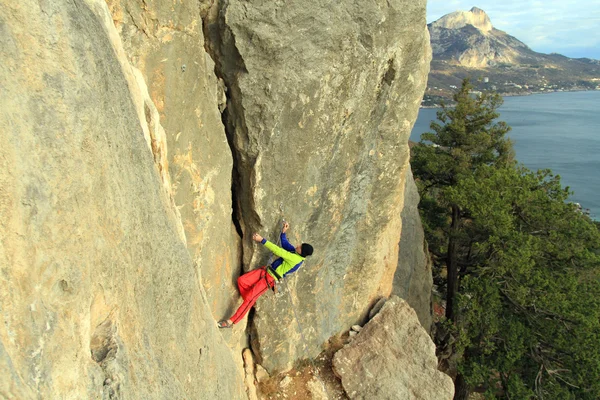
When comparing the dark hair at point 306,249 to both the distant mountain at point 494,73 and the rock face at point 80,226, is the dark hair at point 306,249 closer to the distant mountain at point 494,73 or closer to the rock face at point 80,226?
the rock face at point 80,226

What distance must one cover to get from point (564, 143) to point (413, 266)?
5192 cm

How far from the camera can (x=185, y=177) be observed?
6.36m

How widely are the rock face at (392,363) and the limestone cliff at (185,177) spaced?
26.3 inches

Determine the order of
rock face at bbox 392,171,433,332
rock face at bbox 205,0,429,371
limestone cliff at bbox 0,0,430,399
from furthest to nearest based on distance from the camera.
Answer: rock face at bbox 392,171,433,332, rock face at bbox 205,0,429,371, limestone cliff at bbox 0,0,430,399

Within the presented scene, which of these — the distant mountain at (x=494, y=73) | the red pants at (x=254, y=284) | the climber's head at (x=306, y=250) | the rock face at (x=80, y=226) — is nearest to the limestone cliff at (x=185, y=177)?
the rock face at (x=80, y=226)

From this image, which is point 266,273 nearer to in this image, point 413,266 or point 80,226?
point 80,226

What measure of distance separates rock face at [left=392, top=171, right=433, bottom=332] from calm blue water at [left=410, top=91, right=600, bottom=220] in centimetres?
2026

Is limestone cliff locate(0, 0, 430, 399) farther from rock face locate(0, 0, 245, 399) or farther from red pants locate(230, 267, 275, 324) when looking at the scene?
red pants locate(230, 267, 275, 324)

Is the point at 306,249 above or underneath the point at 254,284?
above

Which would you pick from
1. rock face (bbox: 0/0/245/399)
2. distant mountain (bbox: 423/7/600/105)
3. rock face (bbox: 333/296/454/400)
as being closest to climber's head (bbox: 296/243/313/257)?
rock face (bbox: 333/296/454/400)

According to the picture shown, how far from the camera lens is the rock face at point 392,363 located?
8.85m

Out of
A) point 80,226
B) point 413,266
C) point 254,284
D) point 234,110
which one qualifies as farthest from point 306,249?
point 413,266

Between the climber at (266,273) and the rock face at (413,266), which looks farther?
the rock face at (413,266)

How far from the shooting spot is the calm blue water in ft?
134
